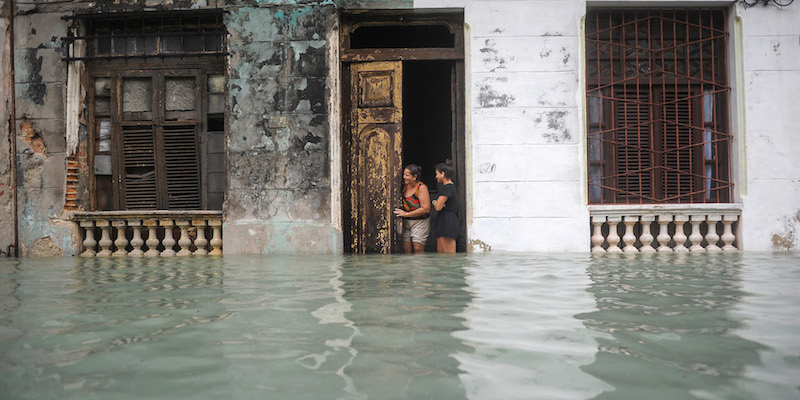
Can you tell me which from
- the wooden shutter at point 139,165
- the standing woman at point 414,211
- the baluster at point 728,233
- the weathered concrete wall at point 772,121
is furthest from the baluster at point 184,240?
the weathered concrete wall at point 772,121

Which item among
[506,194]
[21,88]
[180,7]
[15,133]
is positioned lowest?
[506,194]

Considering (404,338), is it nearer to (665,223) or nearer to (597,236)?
(597,236)

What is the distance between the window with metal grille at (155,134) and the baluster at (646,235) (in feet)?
19.2

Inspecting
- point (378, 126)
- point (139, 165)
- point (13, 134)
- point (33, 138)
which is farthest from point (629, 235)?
point (13, 134)

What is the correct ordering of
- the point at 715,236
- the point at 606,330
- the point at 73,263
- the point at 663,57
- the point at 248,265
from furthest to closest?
the point at 663,57 < the point at 715,236 < the point at 73,263 < the point at 248,265 < the point at 606,330

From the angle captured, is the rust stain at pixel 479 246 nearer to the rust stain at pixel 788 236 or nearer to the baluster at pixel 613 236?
the baluster at pixel 613 236

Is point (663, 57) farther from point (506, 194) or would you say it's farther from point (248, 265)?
point (248, 265)

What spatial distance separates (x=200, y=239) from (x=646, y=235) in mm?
5889

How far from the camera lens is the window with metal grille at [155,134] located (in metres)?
8.92

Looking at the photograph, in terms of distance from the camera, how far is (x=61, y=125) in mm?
8562

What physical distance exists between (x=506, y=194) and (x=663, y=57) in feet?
9.78

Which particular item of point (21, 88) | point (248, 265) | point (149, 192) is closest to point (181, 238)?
point (149, 192)

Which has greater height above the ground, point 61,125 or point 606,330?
point 61,125

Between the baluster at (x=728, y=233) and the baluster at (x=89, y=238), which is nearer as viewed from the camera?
the baluster at (x=728, y=233)
